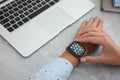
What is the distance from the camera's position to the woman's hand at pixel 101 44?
0.76 meters

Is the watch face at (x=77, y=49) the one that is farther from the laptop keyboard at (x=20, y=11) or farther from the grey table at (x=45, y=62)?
the laptop keyboard at (x=20, y=11)

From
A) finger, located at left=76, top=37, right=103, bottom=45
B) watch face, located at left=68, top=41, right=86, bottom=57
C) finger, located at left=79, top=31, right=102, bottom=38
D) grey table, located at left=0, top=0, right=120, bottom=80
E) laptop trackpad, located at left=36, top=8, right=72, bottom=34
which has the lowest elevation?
grey table, located at left=0, top=0, right=120, bottom=80

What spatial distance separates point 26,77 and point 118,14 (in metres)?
0.45

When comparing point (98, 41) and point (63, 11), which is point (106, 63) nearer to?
point (98, 41)

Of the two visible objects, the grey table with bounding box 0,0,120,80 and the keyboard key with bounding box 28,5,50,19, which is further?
the keyboard key with bounding box 28,5,50,19

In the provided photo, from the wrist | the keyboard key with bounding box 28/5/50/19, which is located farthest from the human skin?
the keyboard key with bounding box 28/5/50/19

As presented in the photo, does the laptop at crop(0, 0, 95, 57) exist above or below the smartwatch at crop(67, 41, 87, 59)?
above

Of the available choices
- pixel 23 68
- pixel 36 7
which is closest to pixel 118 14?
pixel 36 7

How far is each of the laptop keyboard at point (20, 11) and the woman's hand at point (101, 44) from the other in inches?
7.4

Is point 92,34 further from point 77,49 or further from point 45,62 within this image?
point 45,62

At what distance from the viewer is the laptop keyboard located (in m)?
0.84

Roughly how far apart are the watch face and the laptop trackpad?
0.10 metres

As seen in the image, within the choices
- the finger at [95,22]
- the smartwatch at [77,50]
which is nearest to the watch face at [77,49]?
the smartwatch at [77,50]

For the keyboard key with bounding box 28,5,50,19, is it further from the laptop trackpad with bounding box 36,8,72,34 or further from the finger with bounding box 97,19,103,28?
the finger with bounding box 97,19,103,28
